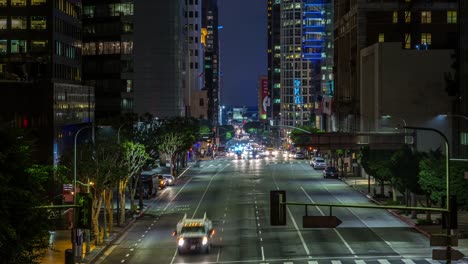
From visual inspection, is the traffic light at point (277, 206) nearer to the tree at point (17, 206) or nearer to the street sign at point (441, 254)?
the street sign at point (441, 254)

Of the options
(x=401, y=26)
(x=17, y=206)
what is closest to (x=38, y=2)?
(x=401, y=26)

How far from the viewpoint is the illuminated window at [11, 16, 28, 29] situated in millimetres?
109188

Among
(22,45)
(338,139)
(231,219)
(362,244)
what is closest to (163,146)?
(22,45)

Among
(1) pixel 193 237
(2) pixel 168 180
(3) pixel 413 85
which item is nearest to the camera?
(1) pixel 193 237

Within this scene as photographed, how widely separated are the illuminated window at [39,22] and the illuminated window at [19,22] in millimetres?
1235

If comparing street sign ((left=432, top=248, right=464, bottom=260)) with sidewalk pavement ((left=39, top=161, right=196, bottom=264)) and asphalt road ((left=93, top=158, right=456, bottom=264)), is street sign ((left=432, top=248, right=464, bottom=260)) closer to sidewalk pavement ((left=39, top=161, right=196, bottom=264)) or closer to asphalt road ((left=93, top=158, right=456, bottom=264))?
asphalt road ((left=93, top=158, right=456, bottom=264))

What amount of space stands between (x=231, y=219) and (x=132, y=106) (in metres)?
97.5

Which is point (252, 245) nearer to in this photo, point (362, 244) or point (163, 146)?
point (362, 244)

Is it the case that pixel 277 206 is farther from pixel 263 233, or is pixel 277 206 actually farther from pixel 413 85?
pixel 413 85

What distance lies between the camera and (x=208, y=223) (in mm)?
55094

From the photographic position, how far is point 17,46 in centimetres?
11238

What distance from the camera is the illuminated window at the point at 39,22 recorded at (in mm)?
107750

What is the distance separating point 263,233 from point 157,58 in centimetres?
10828

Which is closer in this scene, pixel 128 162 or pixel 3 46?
pixel 128 162
